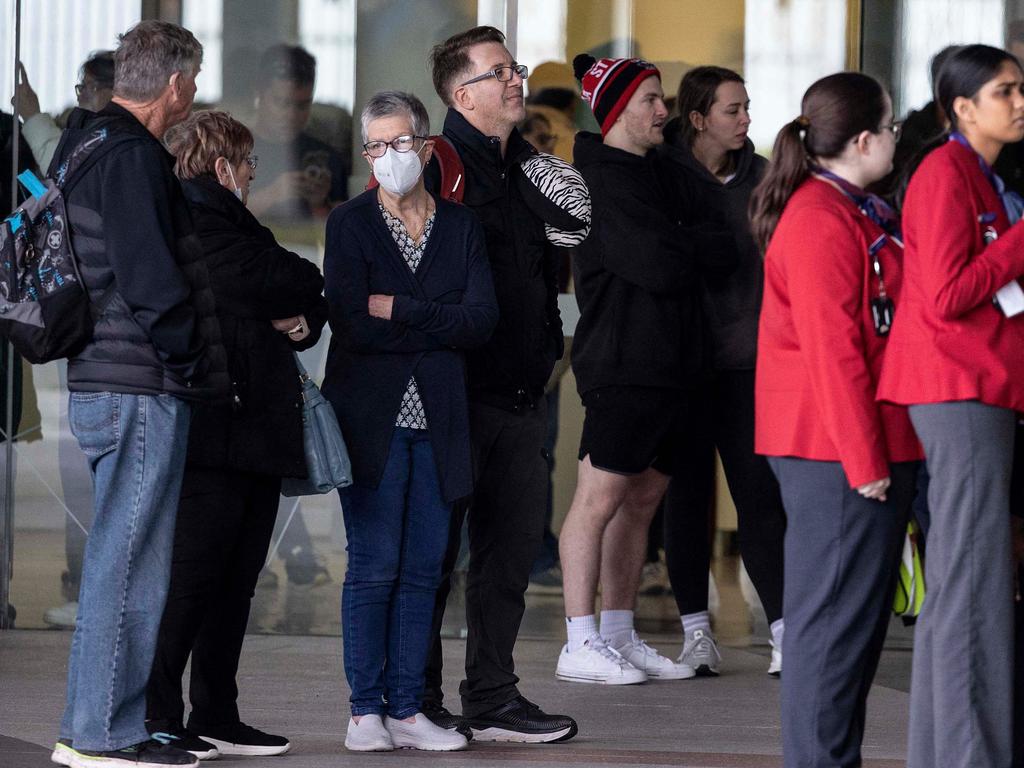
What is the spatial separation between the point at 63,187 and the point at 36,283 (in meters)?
0.24

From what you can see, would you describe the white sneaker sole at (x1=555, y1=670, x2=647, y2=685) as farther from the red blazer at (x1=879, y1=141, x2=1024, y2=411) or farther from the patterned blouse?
the red blazer at (x1=879, y1=141, x2=1024, y2=411)

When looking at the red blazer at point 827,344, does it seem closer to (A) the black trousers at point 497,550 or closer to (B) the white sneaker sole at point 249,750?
(A) the black trousers at point 497,550

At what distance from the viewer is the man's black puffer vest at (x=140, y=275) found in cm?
391

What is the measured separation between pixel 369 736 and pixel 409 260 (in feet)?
4.15

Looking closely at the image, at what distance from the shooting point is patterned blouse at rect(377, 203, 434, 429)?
4418mm

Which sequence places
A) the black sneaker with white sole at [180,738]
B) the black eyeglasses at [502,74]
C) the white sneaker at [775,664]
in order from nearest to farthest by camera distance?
the black sneaker with white sole at [180,738] < the black eyeglasses at [502,74] < the white sneaker at [775,664]

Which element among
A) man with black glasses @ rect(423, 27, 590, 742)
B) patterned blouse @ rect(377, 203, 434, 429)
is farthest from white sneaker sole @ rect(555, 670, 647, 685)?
patterned blouse @ rect(377, 203, 434, 429)

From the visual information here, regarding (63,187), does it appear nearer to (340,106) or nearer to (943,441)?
(943,441)

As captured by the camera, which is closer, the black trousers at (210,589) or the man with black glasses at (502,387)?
the black trousers at (210,589)

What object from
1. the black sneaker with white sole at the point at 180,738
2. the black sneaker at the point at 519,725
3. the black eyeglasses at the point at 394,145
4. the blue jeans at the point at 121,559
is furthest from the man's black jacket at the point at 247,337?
the black sneaker at the point at 519,725

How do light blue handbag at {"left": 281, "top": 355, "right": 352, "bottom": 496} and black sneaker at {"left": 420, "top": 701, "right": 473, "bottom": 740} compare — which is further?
black sneaker at {"left": 420, "top": 701, "right": 473, "bottom": 740}

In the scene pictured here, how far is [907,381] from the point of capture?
3514mm

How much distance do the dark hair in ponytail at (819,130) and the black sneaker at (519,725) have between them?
1.66 meters

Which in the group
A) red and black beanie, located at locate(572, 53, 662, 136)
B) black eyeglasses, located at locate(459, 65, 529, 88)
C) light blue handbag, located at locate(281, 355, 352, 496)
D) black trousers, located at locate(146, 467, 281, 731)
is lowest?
black trousers, located at locate(146, 467, 281, 731)
